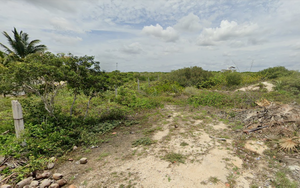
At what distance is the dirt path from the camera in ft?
9.22

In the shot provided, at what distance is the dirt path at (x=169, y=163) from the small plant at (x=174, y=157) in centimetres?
3

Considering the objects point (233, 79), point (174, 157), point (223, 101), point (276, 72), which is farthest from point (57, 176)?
point (276, 72)

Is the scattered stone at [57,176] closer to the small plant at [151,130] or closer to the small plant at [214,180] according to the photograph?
the small plant at [151,130]

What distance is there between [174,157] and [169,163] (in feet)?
0.86

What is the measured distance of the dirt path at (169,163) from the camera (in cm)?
281

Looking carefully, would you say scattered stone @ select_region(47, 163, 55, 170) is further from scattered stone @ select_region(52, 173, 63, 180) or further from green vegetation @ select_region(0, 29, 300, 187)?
scattered stone @ select_region(52, 173, 63, 180)

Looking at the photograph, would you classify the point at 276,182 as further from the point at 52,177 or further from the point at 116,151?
the point at 52,177

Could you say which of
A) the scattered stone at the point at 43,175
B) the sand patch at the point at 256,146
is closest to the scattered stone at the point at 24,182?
the scattered stone at the point at 43,175

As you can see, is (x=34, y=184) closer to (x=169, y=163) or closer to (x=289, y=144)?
(x=169, y=163)

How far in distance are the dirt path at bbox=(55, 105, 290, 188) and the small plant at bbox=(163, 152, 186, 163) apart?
0.10 ft

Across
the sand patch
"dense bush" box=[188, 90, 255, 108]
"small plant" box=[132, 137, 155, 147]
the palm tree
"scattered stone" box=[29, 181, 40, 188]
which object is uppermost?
the palm tree

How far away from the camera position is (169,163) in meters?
3.37

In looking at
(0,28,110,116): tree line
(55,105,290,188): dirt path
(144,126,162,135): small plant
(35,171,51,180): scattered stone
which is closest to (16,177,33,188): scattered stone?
(35,171,51,180): scattered stone

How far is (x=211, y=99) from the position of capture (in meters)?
8.87
